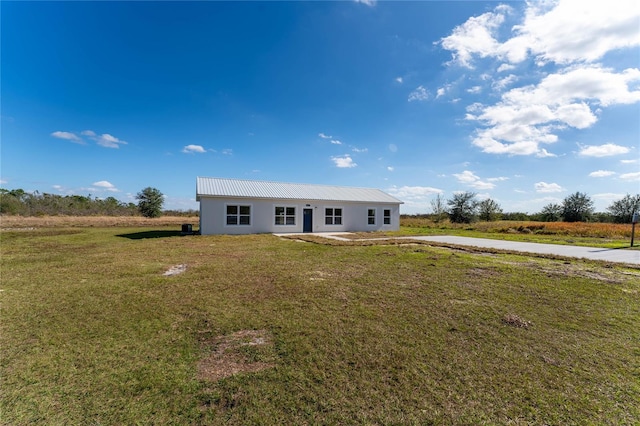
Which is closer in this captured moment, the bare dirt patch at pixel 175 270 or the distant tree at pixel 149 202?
the bare dirt patch at pixel 175 270

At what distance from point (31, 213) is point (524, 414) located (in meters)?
52.8

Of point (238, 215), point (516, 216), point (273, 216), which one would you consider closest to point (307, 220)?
point (273, 216)

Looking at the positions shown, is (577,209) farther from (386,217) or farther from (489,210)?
(386,217)

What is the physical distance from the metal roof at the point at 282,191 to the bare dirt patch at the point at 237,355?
1408 cm

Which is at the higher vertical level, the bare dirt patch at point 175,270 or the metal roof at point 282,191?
the metal roof at point 282,191

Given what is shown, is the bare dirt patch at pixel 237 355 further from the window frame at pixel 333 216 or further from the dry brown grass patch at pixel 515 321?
the window frame at pixel 333 216

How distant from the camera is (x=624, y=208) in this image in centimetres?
3178

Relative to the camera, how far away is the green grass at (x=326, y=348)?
7.66ft

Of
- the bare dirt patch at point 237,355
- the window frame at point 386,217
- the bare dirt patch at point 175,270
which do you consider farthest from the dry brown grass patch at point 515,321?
the window frame at point 386,217

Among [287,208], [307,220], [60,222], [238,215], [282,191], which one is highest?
[282,191]

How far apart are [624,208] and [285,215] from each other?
3910 centimetres

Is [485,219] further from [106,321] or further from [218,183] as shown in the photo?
[106,321]

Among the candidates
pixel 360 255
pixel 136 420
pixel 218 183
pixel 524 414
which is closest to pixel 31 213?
pixel 218 183

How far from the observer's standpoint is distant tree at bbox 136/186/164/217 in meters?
41.0
